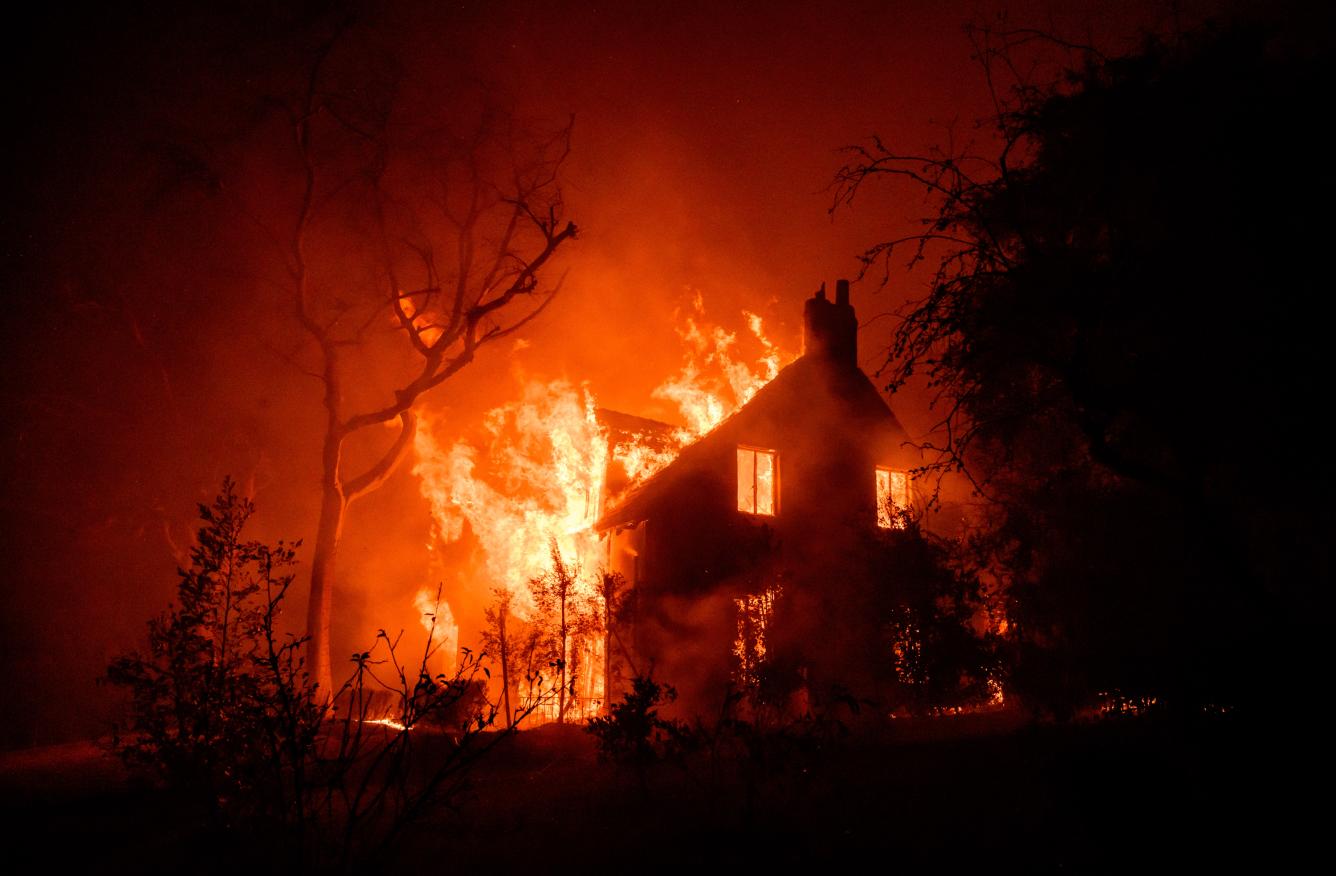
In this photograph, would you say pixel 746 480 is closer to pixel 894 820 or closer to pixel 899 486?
pixel 899 486

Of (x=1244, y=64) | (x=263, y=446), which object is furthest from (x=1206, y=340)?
(x=263, y=446)

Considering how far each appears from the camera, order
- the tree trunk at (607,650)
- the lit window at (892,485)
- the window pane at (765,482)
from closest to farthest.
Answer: the tree trunk at (607,650), the window pane at (765,482), the lit window at (892,485)

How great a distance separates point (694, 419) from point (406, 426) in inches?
429

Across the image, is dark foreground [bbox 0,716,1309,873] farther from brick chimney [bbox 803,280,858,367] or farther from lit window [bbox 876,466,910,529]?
brick chimney [bbox 803,280,858,367]

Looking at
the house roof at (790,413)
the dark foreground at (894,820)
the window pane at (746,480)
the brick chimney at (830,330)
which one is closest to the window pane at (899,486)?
the house roof at (790,413)

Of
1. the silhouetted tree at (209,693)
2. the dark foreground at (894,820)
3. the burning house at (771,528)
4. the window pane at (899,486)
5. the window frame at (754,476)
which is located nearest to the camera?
the dark foreground at (894,820)

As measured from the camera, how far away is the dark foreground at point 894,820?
776cm

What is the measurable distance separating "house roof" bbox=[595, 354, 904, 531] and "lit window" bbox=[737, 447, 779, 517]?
2.25 ft

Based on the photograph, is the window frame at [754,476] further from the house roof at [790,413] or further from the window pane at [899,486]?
the window pane at [899,486]

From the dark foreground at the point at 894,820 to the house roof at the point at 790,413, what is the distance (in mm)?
12222

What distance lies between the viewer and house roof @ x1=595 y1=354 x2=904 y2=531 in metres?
23.5

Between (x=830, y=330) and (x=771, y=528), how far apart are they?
9241mm

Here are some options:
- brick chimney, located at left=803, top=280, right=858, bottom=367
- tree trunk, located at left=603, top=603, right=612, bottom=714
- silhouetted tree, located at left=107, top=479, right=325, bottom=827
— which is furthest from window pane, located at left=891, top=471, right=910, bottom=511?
silhouetted tree, located at left=107, top=479, right=325, bottom=827

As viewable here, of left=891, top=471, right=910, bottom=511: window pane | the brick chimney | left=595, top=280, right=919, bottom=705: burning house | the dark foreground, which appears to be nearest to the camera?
the dark foreground
